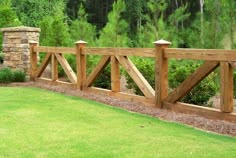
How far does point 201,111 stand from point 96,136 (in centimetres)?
195

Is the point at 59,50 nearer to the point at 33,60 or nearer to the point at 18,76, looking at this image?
the point at 33,60

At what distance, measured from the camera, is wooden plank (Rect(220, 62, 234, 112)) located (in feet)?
19.2

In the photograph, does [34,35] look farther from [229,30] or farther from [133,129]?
[133,129]

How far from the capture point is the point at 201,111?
20.8 ft

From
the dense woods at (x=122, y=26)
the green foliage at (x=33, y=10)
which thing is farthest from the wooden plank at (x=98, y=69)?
the green foliage at (x=33, y=10)

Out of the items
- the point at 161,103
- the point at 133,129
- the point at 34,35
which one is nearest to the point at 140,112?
the point at 161,103

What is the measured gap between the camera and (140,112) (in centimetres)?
702

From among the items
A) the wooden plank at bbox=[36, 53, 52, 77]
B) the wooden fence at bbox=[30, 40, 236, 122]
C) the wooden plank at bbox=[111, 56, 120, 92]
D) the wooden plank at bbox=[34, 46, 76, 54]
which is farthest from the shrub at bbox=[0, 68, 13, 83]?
the wooden plank at bbox=[111, 56, 120, 92]

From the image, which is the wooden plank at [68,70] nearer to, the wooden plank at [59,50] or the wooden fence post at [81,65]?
the wooden plank at [59,50]

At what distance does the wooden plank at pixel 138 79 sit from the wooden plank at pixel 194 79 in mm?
521

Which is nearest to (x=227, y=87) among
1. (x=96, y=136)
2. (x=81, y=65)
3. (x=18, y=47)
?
(x=96, y=136)

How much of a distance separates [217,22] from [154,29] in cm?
360

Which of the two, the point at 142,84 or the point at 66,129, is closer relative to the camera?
the point at 66,129

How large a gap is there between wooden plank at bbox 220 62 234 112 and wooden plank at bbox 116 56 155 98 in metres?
1.65
